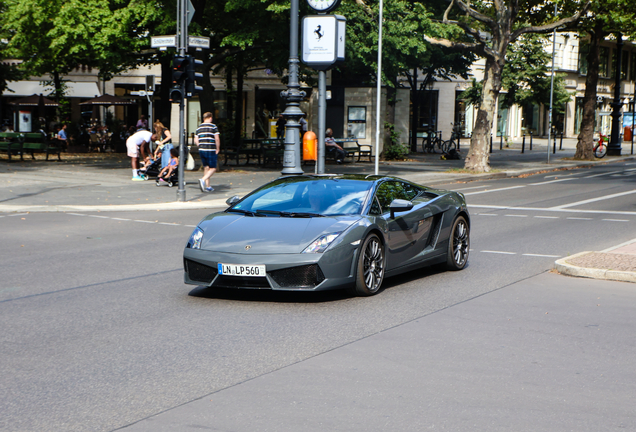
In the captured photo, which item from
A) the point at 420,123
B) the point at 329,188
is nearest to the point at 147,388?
the point at 329,188

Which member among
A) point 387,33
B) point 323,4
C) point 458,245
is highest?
point 387,33

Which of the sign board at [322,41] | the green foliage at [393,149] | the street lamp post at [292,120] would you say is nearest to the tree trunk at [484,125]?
the green foliage at [393,149]

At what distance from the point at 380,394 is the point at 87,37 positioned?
2173 cm

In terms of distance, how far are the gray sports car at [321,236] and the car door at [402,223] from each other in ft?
0.04

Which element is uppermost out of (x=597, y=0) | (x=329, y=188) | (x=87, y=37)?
(x=597, y=0)

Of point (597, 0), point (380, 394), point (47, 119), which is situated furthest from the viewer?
point (47, 119)

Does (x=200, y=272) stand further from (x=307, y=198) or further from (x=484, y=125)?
(x=484, y=125)

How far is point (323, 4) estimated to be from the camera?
66.3 ft

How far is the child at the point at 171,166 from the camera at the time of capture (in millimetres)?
21844

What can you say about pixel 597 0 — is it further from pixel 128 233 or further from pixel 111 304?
pixel 111 304

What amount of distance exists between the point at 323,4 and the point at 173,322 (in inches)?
572

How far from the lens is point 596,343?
6598mm

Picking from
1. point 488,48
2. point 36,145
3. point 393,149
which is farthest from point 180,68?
point 393,149

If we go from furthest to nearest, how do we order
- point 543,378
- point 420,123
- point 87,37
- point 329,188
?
point 420,123 → point 87,37 → point 329,188 → point 543,378
